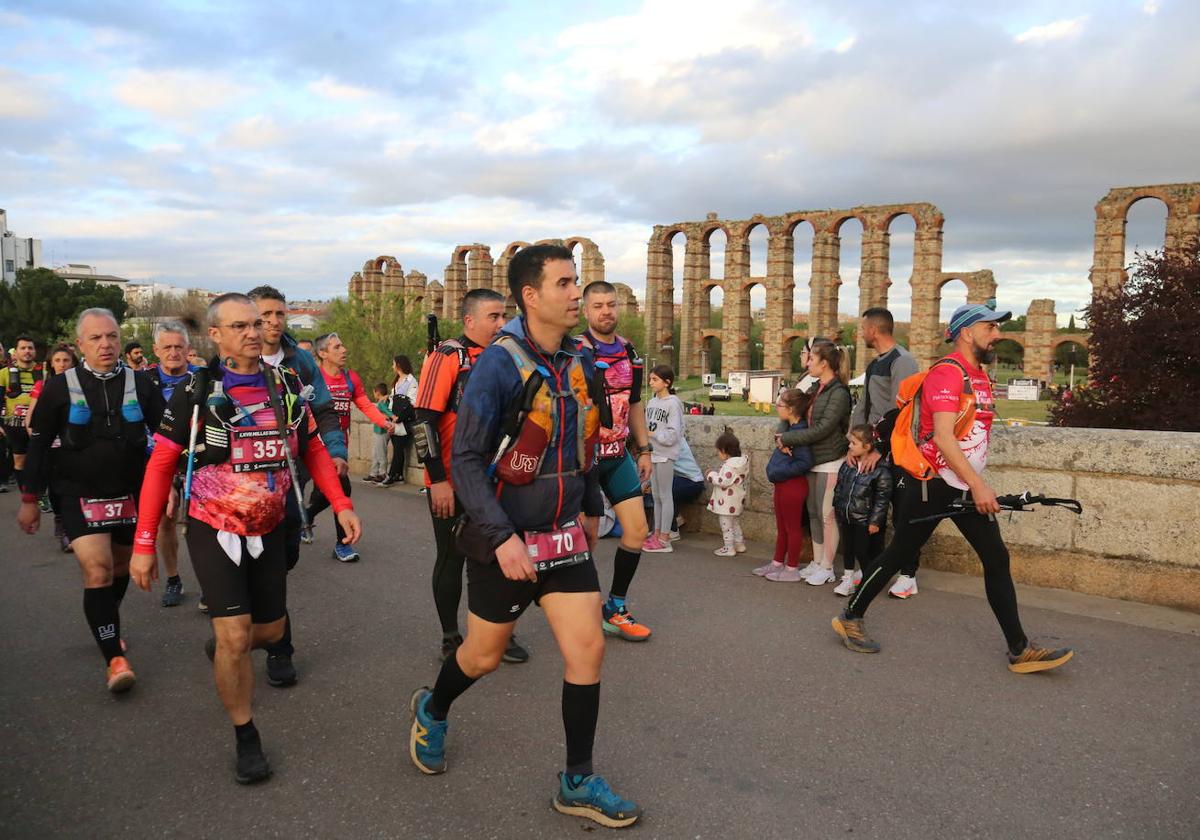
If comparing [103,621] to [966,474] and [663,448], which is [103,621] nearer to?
[663,448]

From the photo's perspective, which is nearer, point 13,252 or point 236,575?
point 236,575

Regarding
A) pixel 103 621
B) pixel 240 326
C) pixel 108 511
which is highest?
pixel 240 326

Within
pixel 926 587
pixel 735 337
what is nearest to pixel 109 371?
pixel 926 587

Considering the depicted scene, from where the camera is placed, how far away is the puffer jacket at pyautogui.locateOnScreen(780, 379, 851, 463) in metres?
6.54

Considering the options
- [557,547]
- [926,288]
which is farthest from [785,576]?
[926,288]

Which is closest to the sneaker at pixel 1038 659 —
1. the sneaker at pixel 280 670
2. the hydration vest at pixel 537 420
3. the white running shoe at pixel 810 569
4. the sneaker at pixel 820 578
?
the sneaker at pixel 820 578

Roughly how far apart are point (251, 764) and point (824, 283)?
61.8 m

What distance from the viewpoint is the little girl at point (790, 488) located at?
672 centimetres

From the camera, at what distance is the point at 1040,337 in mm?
55906

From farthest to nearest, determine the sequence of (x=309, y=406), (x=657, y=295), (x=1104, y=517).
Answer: (x=657, y=295)
(x=1104, y=517)
(x=309, y=406)

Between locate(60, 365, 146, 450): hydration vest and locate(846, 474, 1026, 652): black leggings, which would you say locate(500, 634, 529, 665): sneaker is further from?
locate(60, 365, 146, 450): hydration vest

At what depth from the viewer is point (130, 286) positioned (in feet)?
559

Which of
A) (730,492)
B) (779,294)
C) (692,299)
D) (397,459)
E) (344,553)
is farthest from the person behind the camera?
(692,299)

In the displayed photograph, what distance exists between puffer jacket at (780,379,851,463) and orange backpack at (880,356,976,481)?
1.40 metres
